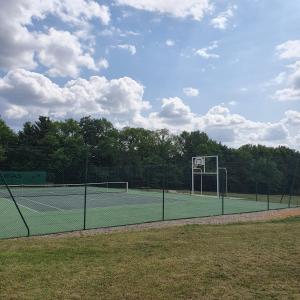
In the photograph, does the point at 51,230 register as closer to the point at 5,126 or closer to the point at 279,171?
the point at 279,171

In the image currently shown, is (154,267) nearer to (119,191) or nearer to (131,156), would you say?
(119,191)

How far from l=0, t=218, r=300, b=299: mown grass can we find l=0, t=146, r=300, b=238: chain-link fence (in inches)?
132

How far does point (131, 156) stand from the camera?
214 ft

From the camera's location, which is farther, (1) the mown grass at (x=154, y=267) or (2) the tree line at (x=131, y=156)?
(2) the tree line at (x=131, y=156)

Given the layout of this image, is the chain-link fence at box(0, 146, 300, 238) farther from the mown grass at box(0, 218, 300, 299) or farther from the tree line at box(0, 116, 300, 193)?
the mown grass at box(0, 218, 300, 299)

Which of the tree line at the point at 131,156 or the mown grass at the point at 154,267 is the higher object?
the tree line at the point at 131,156

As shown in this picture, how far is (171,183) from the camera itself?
38562 millimetres

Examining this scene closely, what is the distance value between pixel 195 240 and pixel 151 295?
4656 millimetres

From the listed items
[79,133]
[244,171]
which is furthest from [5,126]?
[244,171]

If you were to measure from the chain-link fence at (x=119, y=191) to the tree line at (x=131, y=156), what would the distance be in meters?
0.12

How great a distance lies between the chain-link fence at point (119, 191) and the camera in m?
16.9

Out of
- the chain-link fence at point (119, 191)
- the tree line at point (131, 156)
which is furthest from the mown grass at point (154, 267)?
the tree line at point (131, 156)

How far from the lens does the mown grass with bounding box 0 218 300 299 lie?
20.2 feet

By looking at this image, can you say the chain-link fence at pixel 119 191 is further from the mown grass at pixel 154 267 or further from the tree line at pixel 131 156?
the mown grass at pixel 154 267
